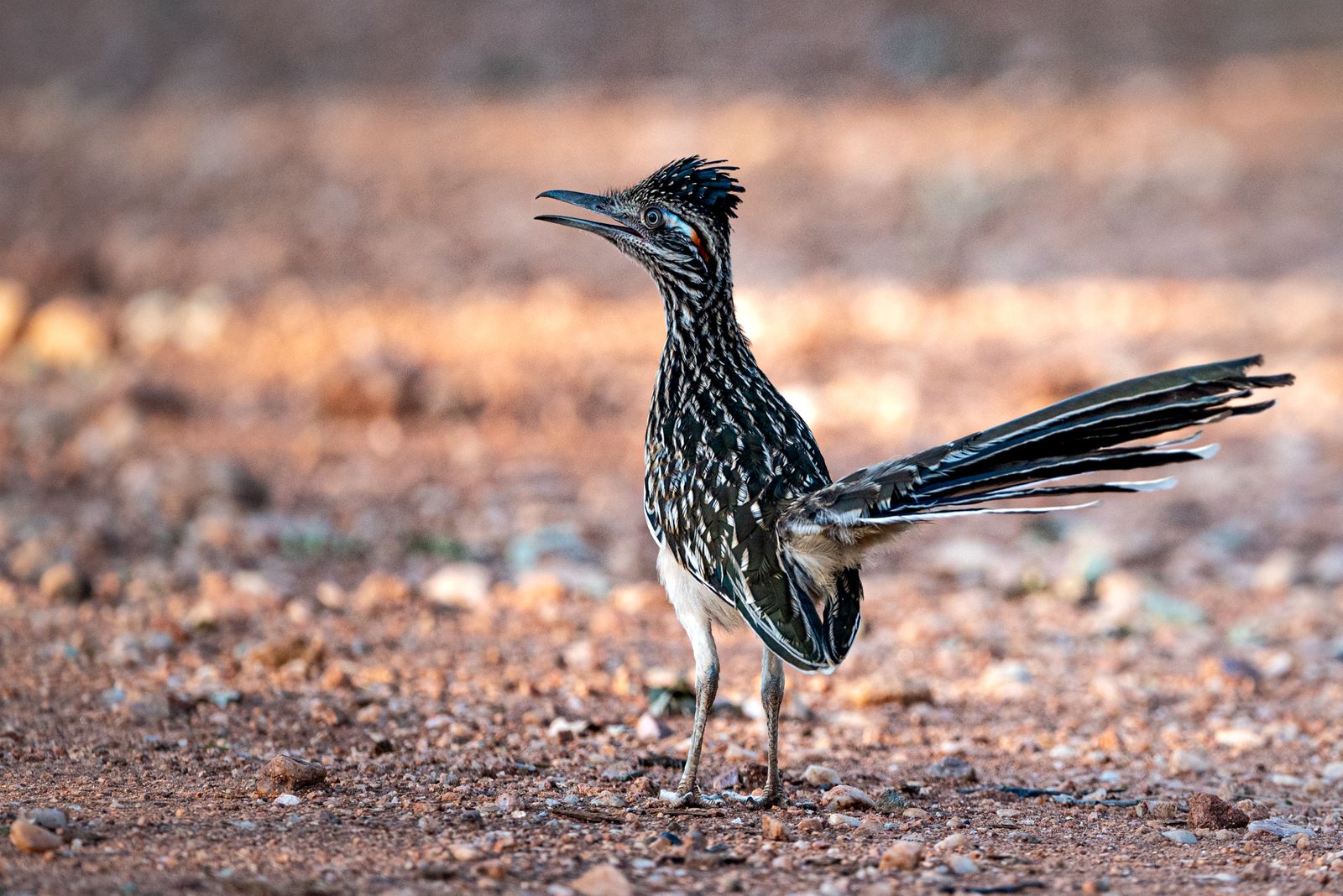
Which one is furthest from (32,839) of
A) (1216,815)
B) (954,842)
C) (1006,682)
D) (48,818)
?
(1006,682)

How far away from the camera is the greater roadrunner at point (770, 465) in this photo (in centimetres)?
407

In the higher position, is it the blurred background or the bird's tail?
the blurred background

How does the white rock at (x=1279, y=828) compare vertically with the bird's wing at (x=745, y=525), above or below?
below

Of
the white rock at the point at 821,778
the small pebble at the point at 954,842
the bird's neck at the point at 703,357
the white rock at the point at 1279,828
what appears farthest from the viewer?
the bird's neck at the point at 703,357

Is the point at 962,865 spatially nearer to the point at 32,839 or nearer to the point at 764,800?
the point at 764,800

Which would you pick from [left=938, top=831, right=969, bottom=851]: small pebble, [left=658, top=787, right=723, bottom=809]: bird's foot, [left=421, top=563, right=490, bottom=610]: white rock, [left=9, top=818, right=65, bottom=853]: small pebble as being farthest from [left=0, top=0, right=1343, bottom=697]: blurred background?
[left=938, top=831, right=969, bottom=851]: small pebble

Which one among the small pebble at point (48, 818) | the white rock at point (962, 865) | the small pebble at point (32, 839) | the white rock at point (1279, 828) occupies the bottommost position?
the white rock at point (962, 865)

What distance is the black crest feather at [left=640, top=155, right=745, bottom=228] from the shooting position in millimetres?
5555

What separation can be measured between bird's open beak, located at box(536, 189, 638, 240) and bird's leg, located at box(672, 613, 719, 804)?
4.97 feet

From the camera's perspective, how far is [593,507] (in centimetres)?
895

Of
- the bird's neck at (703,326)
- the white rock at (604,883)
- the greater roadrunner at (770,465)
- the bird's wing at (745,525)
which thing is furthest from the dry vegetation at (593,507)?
the bird's neck at (703,326)

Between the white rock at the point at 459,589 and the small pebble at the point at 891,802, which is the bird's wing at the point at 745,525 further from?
the white rock at the point at 459,589

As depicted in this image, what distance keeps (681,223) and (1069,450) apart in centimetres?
194

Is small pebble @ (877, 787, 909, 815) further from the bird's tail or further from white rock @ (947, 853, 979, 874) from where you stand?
the bird's tail
